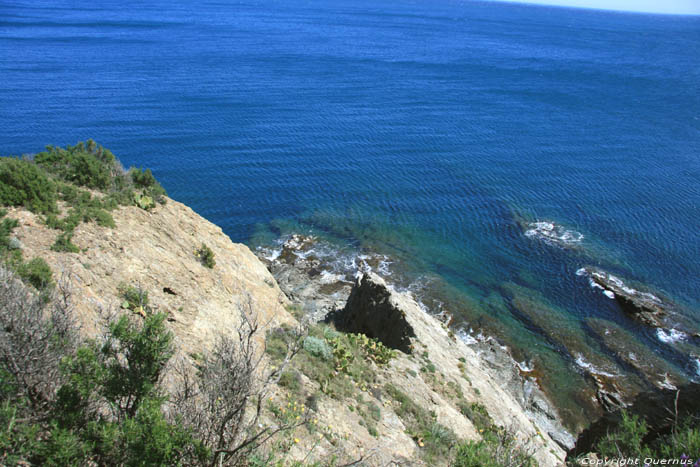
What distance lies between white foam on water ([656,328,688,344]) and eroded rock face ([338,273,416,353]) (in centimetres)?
2390

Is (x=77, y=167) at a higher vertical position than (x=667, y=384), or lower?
higher

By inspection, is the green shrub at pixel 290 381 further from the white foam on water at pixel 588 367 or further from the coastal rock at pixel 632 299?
the coastal rock at pixel 632 299

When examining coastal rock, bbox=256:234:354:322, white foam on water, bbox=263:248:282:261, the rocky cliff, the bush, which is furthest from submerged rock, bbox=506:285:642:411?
the bush

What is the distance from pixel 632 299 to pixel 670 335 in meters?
4.09

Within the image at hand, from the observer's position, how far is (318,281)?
129 ft

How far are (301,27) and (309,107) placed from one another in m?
109

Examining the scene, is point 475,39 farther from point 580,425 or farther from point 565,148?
point 580,425

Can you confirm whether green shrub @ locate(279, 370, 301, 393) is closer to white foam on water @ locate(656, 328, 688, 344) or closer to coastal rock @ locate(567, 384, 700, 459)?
coastal rock @ locate(567, 384, 700, 459)

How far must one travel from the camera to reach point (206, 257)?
77.4ft

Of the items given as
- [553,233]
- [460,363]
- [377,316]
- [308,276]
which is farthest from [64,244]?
[553,233]

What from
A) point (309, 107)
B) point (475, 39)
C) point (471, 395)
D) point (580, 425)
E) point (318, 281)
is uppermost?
point (475, 39)

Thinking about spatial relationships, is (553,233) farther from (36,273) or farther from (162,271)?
(36,273)

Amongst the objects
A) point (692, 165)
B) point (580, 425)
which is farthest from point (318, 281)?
point (692, 165)

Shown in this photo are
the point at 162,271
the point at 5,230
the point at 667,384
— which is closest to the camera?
the point at 5,230
